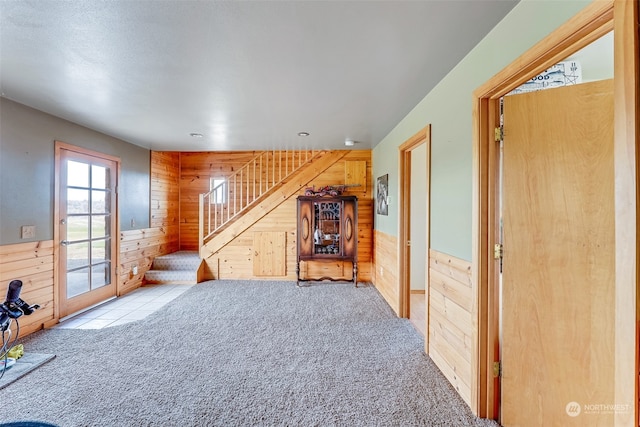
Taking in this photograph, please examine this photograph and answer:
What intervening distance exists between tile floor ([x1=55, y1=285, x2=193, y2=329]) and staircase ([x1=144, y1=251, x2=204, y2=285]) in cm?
15

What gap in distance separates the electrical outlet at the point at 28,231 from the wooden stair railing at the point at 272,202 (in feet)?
7.91

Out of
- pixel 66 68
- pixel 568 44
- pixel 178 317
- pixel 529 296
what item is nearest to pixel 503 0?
pixel 568 44

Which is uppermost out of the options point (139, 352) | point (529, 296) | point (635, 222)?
point (635, 222)

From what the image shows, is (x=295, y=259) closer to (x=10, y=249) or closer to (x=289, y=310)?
(x=289, y=310)

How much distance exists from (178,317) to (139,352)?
82 centimetres

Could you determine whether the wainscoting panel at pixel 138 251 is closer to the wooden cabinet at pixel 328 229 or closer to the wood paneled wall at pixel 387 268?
the wooden cabinet at pixel 328 229

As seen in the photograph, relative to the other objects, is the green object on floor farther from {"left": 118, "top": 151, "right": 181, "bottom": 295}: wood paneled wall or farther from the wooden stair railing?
the wooden stair railing

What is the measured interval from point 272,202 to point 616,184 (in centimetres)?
458

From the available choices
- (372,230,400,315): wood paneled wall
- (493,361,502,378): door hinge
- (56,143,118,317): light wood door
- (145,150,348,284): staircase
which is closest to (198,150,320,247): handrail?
(145,150,348,284): staircase

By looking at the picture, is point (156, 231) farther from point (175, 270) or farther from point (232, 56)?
point (232, 56)

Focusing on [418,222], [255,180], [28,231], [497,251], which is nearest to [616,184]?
[497,251]

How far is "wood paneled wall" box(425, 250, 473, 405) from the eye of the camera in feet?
5.92

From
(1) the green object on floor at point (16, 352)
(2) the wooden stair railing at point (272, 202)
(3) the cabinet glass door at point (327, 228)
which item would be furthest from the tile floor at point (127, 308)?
(3) the cabinet glass door at point (327, 228)

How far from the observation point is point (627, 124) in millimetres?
834
